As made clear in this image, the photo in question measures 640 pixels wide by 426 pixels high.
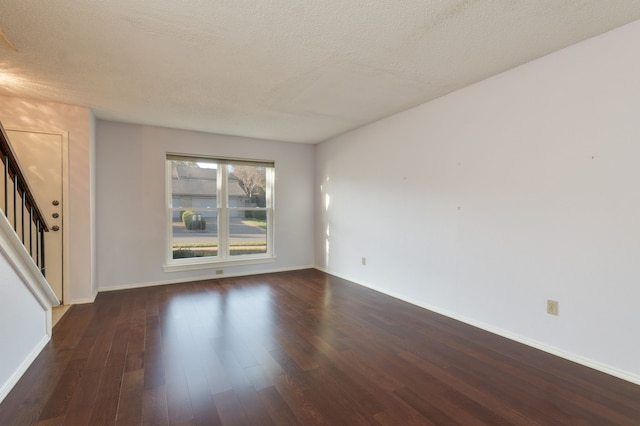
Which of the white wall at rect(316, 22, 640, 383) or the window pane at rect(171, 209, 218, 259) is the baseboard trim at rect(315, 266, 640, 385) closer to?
the white wall at rect(316, 22, 640, 383)

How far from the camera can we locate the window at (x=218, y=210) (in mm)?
4754

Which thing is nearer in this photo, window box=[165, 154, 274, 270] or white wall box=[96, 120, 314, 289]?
white wall box=[96, 120, 314, 289]

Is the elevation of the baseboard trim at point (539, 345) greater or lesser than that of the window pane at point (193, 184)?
lesser

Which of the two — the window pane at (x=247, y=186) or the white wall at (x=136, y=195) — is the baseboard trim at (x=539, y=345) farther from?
the white wall at (x=136, y=195)

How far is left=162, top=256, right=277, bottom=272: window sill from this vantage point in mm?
4660

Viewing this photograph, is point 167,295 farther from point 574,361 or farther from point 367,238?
point 574,361

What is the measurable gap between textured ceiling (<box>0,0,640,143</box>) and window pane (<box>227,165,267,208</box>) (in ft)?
5.63

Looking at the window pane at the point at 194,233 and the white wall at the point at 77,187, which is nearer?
the white wall at the point at 77,187

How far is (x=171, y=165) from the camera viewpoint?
468cm

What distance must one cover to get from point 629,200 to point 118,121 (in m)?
5.47

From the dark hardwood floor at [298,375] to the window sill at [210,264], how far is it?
1.26m

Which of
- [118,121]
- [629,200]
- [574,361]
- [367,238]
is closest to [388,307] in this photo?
[367,238]

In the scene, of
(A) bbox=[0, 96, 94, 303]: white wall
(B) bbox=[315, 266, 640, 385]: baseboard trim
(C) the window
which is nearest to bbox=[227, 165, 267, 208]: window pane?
(C) the window

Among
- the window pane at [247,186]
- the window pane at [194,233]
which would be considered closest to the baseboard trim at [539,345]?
the window pane at [247,186]
